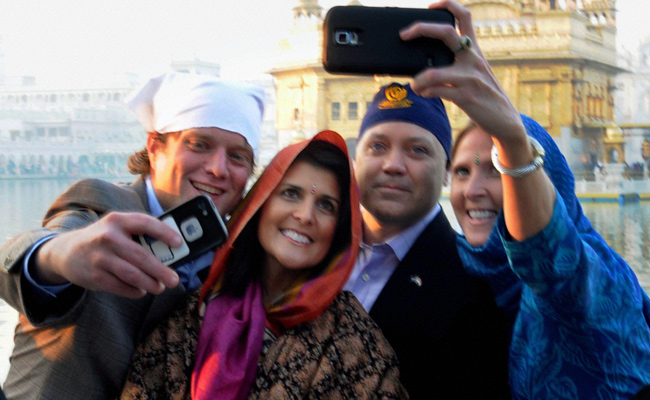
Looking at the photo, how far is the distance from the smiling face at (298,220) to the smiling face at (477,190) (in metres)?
0.27

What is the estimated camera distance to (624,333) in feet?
3.67

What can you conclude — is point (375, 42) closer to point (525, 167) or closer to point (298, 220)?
point (525, 167)

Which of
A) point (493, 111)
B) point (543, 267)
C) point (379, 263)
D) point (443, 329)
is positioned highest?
point (493, 111)

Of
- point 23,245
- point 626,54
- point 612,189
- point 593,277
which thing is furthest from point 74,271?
point 626,54

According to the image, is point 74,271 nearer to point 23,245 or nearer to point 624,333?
point 23,245

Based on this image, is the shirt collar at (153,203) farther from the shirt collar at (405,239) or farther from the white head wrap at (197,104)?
the shirt collar at (405,239)

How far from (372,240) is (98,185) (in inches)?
28.1

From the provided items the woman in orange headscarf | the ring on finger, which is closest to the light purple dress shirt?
the woman in orange headscarf

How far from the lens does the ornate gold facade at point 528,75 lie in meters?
21.7

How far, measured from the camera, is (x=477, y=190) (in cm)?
136

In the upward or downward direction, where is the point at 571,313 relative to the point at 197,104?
downward

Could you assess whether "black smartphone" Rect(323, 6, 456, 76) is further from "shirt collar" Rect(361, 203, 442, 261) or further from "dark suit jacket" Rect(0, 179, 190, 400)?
"shirt collar" Rect(361, 203, 442, 261)

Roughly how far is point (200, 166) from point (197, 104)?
0.54 ft

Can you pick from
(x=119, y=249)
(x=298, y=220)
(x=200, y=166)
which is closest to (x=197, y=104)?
(x=200, y=166)
